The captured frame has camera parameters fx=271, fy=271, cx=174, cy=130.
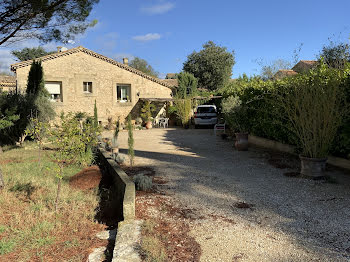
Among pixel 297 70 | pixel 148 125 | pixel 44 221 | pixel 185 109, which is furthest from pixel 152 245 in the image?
pixel 148 125

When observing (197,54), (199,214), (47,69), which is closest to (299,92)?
(199,214)

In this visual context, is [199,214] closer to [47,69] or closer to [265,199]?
[265,199]

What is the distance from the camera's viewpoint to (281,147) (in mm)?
8320

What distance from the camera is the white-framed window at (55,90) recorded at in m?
16.9

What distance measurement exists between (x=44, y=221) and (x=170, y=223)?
1563 millimetres

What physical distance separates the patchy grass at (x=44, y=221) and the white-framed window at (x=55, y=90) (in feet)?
41.5

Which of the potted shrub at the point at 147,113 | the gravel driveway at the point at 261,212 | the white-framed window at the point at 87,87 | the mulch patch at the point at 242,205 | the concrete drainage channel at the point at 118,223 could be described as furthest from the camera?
the potted shrub at the point at 147,113

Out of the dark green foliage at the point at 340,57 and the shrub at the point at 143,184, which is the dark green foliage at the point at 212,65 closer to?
the dark green foliage at the point at 340,57

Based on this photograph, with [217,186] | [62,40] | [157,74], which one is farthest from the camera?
[157,74]

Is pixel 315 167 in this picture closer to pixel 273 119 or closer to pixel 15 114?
pixel 273 119

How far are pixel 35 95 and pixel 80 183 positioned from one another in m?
7.19

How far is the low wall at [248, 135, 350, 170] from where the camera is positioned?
600 cm

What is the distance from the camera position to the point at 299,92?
5.55 m

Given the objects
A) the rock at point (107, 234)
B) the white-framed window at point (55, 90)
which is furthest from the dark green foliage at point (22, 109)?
the rock at point (107, 234)
